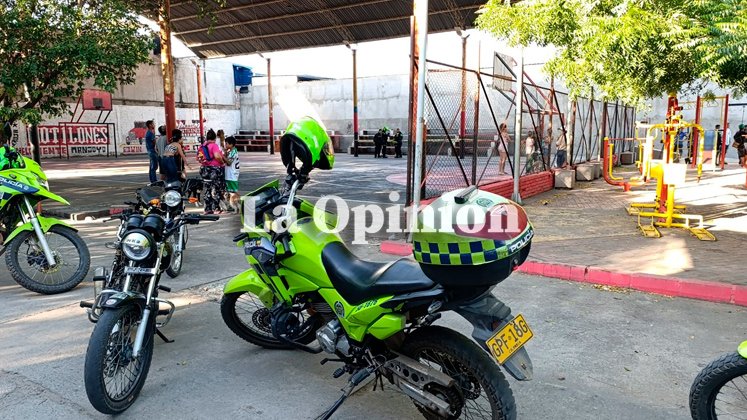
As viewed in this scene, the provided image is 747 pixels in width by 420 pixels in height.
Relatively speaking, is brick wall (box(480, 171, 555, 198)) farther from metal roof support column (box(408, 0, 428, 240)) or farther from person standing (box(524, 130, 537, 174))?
metal roof support column (box(408, 0, 428, 240))

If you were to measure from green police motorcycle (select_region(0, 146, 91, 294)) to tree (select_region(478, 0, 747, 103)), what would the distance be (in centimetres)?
638

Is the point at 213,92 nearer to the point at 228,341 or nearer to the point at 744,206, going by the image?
the point at 744,206

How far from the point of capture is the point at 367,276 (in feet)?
9.70

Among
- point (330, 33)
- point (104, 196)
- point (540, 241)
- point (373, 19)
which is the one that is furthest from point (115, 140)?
point (540, 241)

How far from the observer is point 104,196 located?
12.6 meters

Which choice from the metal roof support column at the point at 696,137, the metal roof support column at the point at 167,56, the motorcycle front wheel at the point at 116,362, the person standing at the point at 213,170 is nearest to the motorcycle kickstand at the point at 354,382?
the motorcycle front wheel at the point at 116,362

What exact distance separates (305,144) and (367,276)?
0.91m

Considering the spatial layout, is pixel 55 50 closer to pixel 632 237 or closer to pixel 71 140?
pixel 632 237

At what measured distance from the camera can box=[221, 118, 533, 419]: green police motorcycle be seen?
255cm

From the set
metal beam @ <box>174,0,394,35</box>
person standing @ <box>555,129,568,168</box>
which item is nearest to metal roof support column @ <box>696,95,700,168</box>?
person standing @ <box>555,129,568,168</box>

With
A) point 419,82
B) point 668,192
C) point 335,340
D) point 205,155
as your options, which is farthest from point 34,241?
point 668,192

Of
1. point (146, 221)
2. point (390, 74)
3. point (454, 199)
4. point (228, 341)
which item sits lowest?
point (228, 341)

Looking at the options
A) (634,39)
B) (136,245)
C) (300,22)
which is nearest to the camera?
(136,245)

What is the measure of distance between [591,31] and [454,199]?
5.37 metres
